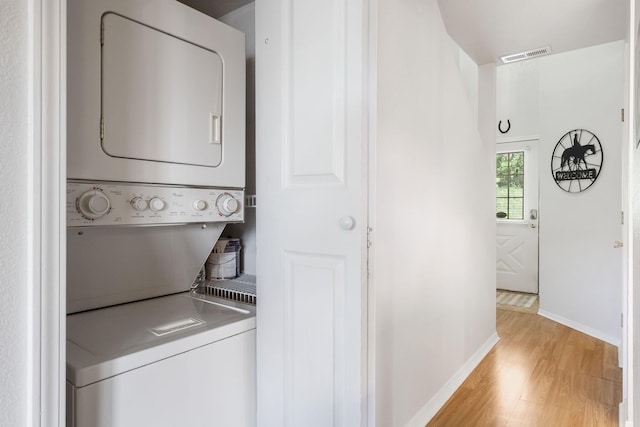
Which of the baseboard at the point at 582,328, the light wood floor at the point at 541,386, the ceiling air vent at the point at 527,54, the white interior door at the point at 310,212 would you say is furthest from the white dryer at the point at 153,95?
the baseboard at the point at 582,328

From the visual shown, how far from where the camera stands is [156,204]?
1256mm

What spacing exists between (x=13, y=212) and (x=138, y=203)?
1.72ft

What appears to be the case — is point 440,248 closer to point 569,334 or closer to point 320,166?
point 320,166

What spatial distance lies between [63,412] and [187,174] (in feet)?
2.58

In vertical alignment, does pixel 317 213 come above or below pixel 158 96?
below

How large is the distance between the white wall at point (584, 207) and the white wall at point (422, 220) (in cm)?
140

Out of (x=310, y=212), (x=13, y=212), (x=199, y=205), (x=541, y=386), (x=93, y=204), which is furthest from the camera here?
(x=541, y=386)

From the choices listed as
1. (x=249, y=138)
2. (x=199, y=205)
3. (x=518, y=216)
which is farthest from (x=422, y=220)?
(x=518, y=216)

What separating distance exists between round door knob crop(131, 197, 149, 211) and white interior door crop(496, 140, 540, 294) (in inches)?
180

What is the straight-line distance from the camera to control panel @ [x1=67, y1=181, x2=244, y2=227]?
3.59ft

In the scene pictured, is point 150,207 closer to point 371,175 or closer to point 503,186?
point 371,175

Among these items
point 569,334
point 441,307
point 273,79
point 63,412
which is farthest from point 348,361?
point 569,334

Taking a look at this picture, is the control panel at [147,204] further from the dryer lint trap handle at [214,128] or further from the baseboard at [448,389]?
the baseboard at [448,389]

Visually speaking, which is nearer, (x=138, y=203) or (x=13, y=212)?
(x=13, y=212)
